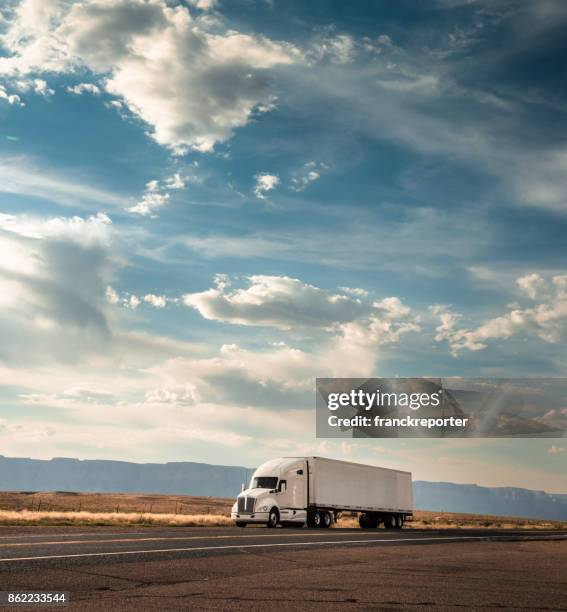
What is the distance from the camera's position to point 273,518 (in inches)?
1532

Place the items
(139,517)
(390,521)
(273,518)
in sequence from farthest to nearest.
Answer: (390,521), (139,517), (273,518)

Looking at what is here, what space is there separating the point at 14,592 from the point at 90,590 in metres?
1.09

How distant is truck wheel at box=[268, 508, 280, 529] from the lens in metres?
38.6

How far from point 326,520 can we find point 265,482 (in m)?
5.78

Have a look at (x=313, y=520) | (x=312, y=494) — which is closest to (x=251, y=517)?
(x=312, y=494)

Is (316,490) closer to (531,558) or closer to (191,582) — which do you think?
(531,558)

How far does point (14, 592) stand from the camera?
9625mm

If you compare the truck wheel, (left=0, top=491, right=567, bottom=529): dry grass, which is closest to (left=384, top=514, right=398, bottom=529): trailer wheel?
(left=0, top=491, right=567, bottom=529): dry grass

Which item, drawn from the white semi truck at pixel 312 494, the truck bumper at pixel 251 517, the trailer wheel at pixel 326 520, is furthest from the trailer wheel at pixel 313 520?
the truck bumper at pixel 251 517

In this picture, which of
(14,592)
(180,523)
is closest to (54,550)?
(14,592)

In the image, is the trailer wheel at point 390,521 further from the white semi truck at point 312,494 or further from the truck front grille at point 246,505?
the truck front grille at point 246,505

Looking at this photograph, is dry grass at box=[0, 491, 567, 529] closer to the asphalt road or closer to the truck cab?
the truck cab

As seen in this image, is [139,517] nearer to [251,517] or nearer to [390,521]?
[251,517]

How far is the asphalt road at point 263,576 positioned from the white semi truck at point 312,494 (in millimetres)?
18556
